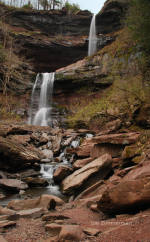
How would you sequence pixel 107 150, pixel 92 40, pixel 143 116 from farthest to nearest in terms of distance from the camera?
pixel 92 40, pixel 143 116, pixel 107 150

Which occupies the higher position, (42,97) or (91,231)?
(42,97)

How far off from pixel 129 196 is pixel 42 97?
29242 mm

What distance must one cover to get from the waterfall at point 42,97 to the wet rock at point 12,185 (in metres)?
21.3

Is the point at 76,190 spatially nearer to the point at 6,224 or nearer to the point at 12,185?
the point at 12,185

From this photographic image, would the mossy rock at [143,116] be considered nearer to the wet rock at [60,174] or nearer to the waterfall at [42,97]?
the wet rock at [60,174]

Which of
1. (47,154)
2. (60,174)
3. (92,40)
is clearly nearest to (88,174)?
(60,174)

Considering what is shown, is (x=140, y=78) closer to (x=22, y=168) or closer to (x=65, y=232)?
(x=22, y=168)

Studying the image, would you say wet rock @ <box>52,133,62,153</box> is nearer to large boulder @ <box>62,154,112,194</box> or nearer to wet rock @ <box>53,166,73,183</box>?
wet rock @ <box>53,166,73,183</box>

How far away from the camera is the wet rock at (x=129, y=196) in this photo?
13.8ft

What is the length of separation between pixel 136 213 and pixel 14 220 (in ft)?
9.11

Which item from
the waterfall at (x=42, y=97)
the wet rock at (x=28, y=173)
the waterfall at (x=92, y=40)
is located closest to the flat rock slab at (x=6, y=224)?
the wet rock at (x=28, y=173)

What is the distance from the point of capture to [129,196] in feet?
14.1

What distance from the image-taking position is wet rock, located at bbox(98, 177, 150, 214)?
13.8 feet

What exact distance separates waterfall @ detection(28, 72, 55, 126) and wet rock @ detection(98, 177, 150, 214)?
26.4 metres
